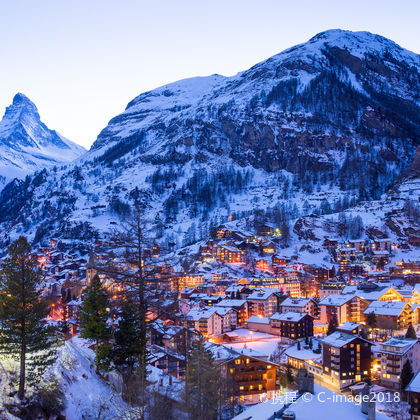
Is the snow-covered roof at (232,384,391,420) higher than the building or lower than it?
higher

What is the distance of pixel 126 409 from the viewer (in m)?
18.9

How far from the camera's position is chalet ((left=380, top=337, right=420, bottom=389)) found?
161 feet

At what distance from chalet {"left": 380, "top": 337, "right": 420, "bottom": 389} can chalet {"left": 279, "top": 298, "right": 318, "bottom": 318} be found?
2763 centimetres

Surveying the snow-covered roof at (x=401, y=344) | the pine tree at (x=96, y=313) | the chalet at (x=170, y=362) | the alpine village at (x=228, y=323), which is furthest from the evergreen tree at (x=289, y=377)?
the pine tree at (x=96, y=313)

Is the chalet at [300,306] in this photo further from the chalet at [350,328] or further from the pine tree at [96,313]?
the pine tree at [96,313]

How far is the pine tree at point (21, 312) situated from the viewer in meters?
16.6

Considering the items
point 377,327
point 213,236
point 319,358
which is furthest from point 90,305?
point 213,236

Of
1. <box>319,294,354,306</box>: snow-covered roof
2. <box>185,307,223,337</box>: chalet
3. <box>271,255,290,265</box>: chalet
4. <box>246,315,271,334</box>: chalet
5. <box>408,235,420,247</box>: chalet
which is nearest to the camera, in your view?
<box>185,307,223,337</box>: chalet

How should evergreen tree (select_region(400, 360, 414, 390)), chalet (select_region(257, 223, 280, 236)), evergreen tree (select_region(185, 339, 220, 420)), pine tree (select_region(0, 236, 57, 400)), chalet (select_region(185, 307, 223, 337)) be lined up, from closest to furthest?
pine tree (select_region(0, 236, 57, 400)) < evergreen tree (select_region(185, 339, 220, 420)) < evergreen tree (select_region(400, 360, 414, 390)) < chalet (select_region(185, 307, 223, 337)) < chalet (select_region(257, 223, 280, 236))

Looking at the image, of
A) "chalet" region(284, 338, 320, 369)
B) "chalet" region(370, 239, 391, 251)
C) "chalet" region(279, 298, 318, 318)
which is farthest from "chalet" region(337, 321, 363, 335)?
"chalet" region(370, 239, 391, 251)

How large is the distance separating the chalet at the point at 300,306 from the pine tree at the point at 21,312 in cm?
6676

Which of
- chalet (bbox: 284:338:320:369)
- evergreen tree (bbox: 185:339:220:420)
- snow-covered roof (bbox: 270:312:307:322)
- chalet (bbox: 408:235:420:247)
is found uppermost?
evergreen tree (bbox: 185:339:220:420)

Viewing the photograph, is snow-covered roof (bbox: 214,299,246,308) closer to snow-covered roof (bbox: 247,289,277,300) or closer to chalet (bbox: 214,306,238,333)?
chalet (bbox: 214,306,238,333)

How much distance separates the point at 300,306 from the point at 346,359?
1112 inches
